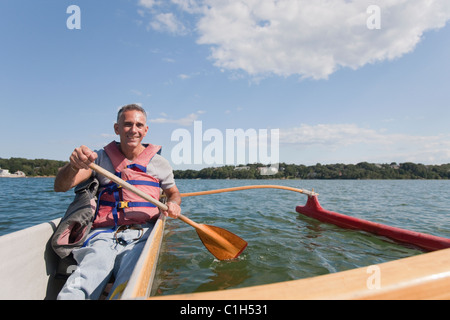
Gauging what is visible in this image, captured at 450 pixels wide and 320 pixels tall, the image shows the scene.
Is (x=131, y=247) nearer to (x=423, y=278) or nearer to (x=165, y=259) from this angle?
(x=165, y=259)

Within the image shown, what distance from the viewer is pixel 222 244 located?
145 inches

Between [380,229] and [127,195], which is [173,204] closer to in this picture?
[127,195]

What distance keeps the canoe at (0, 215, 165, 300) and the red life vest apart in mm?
428

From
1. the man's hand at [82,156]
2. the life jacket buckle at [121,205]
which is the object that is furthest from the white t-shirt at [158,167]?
the man's hand at [82,156]

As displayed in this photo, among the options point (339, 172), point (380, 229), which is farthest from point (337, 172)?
point (380, 229)

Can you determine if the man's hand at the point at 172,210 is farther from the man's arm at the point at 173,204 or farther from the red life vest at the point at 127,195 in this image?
the red life vest at the point at 127,195

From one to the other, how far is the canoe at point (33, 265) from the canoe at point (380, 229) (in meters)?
4.36

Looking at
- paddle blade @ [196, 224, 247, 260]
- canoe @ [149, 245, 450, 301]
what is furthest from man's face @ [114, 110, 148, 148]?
canoe @ [149, 245, 450, 301]

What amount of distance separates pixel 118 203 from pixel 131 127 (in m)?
0.86

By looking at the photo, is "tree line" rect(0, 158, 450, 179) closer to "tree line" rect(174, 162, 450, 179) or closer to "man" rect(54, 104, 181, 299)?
"tree line" rect(174, 162, 450, 179)

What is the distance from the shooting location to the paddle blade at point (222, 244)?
3.64 meters
